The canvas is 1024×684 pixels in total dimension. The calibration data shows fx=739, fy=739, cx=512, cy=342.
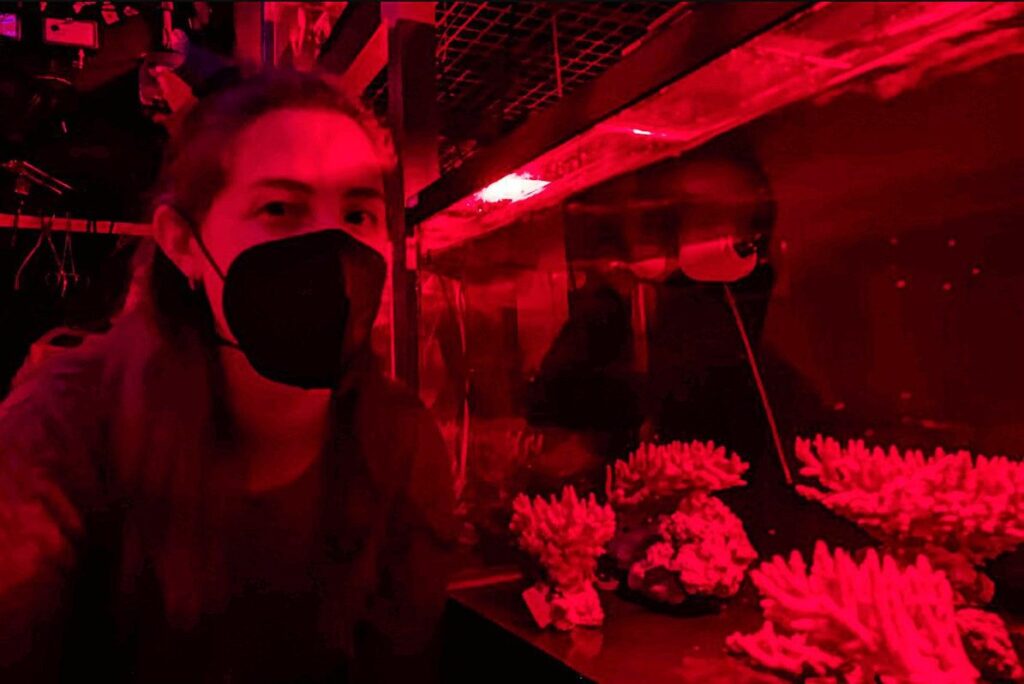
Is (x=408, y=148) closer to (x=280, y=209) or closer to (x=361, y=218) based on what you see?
(x=361, y=218)

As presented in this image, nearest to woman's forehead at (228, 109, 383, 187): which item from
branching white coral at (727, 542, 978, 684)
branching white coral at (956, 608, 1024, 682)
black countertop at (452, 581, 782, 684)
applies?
black countertop at (452, 581, 782, 684)

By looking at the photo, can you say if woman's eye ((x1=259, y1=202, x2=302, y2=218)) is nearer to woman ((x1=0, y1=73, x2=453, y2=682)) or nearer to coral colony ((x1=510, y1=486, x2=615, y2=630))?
woman ((x1=0, y1=73, x2=453, y2=682))

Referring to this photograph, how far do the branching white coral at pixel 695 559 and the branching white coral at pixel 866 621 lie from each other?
279 millimetres

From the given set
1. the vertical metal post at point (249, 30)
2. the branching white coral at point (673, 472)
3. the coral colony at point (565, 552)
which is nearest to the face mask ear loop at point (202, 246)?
the vertical metal post at point (249, 30)

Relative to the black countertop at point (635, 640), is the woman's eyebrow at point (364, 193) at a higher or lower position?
higher

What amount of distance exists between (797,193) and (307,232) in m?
0.99

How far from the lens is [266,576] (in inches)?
54.7

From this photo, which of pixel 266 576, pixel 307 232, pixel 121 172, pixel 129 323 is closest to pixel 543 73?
pixel 307 232

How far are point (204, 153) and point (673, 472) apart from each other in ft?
3.62

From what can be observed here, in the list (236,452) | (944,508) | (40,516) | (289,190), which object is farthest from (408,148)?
(944,508)

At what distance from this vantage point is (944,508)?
3.52ft

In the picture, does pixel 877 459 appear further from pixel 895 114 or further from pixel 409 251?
pixel 409 251

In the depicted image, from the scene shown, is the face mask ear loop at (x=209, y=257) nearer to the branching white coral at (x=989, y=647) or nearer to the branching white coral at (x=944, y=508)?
the branching white coral at (x=944, y=508)

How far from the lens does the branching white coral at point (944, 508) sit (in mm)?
1077
